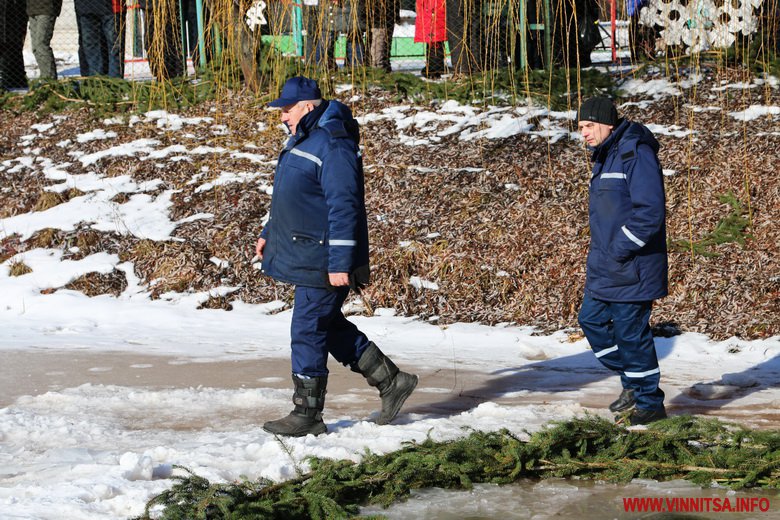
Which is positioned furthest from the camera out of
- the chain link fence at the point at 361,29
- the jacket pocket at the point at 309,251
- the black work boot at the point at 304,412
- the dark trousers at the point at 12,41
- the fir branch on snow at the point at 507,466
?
the dark trousers at the point at 12,41

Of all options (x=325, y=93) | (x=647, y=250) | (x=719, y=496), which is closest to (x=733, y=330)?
(x=647, y=250)

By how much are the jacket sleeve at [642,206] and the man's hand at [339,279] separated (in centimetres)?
134

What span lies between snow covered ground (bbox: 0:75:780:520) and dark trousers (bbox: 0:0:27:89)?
4.79 meters

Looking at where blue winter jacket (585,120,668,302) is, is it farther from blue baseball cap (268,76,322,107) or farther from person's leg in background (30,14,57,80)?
person's leg in background (30,14,57,80)

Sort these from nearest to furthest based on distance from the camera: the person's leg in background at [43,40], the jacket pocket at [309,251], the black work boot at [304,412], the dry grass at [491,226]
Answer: the jacket pocket at [309,251], the black work boot at [304,412], the dry grass at [491,226], the person's leg in background at [43,40]

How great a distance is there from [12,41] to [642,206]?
1153 cm

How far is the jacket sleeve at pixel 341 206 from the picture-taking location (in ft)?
15.9

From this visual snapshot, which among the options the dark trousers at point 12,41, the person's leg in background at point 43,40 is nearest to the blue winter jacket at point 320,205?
the person's leg in background at point 43,40

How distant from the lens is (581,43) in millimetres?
12219

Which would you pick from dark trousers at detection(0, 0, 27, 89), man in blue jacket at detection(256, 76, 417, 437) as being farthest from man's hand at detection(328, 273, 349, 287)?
dark trousers at detection(0, 0, 27, 89)

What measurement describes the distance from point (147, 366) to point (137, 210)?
4.06 meters

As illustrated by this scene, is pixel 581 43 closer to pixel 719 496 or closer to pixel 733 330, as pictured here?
pixel 733 330

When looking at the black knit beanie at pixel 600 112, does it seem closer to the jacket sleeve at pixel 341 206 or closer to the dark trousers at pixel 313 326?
the jacket sleeve at pixel 341 206

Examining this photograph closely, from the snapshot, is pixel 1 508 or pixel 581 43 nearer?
Result: pixel 1 508
